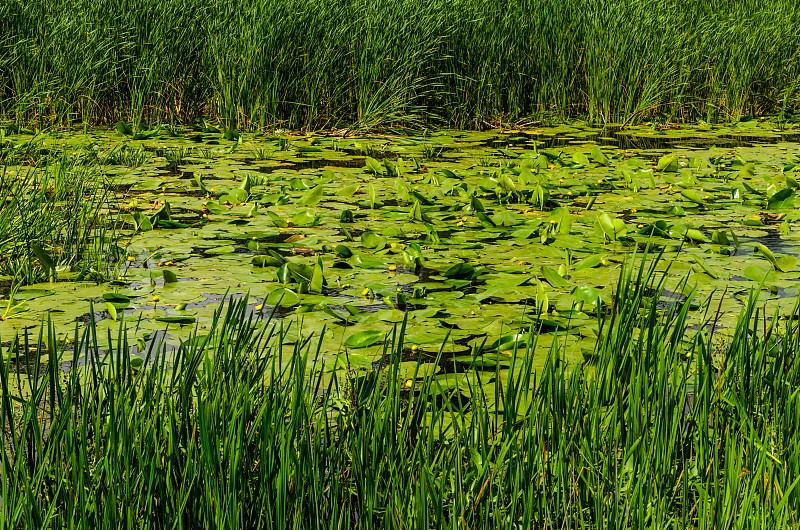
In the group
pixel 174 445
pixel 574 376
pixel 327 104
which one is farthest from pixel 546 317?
pixel 327 104

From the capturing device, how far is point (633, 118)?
8414 mm

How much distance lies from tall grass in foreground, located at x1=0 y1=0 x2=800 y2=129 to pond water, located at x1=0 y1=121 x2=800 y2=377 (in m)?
0.46

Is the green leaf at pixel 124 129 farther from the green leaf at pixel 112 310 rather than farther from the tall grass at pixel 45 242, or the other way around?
the green leaf at pixel 112 310

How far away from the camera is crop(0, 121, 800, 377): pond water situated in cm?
316

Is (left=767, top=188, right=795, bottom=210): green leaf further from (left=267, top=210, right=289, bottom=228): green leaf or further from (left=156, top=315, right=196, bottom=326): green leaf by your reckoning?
(left=156, top=315, right=196, bottom=326): green leaf

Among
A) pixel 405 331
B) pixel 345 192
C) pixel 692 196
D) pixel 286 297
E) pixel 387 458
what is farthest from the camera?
pixel 345 192

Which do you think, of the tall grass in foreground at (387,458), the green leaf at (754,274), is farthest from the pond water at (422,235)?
the tall grass in foreground at (387,458)

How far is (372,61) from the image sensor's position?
749 cm

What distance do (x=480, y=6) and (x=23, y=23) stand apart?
3.91 metres

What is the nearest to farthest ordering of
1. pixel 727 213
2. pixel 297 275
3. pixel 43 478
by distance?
pixel 43 478 → pixel 297 275 → pixel 727 213

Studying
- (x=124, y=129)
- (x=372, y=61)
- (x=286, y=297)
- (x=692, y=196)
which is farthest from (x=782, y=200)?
(x=124, y=129)

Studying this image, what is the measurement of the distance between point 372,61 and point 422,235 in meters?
3.44

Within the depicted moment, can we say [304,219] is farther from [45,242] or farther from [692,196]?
[692,196]

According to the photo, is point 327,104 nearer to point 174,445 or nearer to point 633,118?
point 633,118
